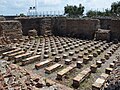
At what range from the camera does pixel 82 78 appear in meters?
8.67

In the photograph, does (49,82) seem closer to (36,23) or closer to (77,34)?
(77,34)

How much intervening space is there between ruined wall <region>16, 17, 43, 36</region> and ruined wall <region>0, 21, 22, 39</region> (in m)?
3.79

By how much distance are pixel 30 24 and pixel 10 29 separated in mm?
5119

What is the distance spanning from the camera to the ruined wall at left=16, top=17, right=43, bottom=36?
22234 mm

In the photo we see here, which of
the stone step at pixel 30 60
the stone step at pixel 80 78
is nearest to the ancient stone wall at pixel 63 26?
the stone step at pixel 30 60

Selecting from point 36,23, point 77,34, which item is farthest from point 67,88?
point 36,23

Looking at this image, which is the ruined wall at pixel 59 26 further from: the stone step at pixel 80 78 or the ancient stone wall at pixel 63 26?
the stone step at pixel 80 78

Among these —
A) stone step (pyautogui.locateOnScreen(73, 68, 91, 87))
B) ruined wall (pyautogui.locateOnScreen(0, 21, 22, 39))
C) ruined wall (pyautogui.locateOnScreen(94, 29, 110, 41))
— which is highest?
ruined wall (pyautogui.locateOnScreen(0, 21, 22, 39))

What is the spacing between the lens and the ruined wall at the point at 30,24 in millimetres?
22234

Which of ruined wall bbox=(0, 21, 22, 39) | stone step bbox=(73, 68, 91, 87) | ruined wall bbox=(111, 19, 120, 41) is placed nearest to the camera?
stone step bbox=(73, 68, 91, 87)

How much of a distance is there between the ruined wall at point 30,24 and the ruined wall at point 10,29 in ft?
12.4

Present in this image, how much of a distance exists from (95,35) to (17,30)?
27.9ft

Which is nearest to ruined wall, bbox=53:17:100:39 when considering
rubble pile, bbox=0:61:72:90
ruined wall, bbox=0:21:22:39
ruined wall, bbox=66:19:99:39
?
ruined wall, bbox=66:19:99:39

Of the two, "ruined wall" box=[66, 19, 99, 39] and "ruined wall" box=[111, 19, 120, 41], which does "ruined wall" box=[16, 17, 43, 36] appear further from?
"ruined wall" box=[111, 19, 120, 41]
